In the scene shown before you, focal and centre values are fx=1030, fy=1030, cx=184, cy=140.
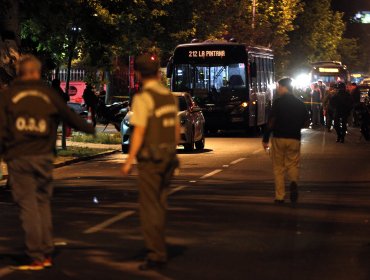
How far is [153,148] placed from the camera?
871cm

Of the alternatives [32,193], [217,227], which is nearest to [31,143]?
[32,193]

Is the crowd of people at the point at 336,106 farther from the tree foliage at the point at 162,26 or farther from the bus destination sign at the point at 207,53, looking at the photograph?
the tree foliage at the point at 162,26

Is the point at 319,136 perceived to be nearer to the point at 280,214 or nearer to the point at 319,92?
the point at 319,92

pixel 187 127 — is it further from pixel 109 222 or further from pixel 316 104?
pixel 316 104

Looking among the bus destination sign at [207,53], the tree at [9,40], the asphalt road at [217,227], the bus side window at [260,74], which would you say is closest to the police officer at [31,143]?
the asphalt road at [217,227]

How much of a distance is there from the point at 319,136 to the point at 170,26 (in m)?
11.9

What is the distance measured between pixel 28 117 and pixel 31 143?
0.23m

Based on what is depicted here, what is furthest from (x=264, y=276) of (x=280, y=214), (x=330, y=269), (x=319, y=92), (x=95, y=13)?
(x=319, y=92)

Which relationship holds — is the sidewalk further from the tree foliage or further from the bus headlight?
the tree foliage

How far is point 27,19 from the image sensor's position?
24328 mm

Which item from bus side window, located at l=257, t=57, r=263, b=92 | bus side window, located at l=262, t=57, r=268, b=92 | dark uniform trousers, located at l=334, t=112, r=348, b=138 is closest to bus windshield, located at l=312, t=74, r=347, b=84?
bus side window, located at l=262, t=57, r=268, b=92

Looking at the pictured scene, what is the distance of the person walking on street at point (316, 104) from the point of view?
149 ft

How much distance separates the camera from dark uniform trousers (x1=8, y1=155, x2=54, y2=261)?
8914mm

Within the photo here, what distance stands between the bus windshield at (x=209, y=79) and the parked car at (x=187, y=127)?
688cm
